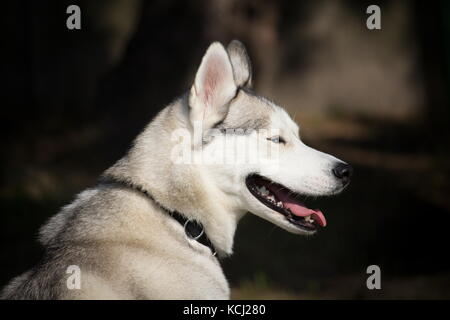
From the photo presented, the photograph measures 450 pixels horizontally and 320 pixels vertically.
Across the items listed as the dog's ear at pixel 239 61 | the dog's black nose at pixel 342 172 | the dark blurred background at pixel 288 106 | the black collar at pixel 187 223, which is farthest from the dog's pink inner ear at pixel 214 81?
the dark blurred background at pixel 288 106

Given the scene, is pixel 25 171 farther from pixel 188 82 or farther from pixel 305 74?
pixel 305 74

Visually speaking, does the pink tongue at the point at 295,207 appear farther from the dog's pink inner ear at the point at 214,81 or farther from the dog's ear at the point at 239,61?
the dog's ear at the point at 239,61

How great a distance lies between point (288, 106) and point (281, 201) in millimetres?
7171

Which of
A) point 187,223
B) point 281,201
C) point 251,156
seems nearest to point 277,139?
point 251,156

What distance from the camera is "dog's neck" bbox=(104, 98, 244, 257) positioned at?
10.8ft

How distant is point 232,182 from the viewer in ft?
11.2

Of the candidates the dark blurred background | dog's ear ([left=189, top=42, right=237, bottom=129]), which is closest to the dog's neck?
dog's ear ([left=189, top=42, right=237, bottom=129])

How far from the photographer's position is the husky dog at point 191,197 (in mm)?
3057

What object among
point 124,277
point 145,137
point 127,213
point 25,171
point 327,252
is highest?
point 145,137

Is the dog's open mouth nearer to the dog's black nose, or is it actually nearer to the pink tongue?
the pink tongue

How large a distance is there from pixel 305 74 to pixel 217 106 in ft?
24.8

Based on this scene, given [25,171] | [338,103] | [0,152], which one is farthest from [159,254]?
[338,103]

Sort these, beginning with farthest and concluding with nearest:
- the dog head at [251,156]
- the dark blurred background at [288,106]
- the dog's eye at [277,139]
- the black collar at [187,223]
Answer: the dark blurred background at [288,106]
the dog's eye at [277,139]
the dog head at [251,156]
the black collar at [187,223]
